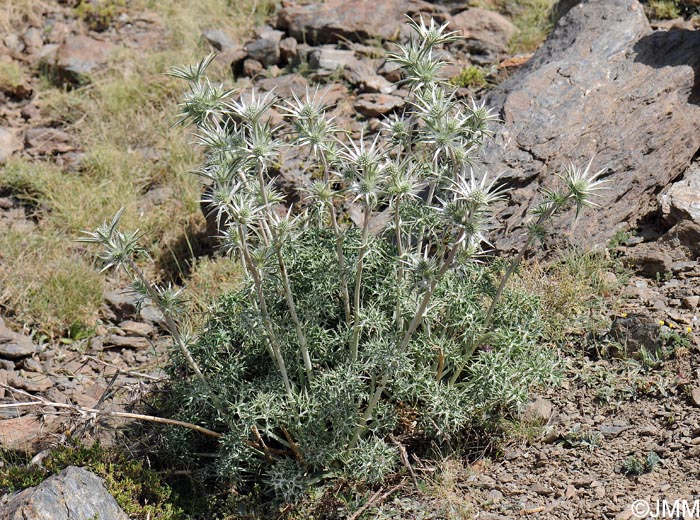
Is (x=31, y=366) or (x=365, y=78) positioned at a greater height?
(x=365, y=78)

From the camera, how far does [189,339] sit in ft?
13.9

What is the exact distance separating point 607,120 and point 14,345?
4158 mm

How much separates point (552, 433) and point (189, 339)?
1.90m

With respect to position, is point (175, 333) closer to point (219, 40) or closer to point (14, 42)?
point (219, 40)

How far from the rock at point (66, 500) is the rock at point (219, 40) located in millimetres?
5363

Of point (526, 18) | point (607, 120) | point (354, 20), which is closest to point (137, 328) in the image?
point (607, 120)

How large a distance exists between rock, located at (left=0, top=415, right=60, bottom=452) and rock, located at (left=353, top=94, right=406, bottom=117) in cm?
355

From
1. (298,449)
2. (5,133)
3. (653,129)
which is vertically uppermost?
(653,129)

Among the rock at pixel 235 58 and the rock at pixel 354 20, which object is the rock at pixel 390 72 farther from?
the rock at pixel 235 58

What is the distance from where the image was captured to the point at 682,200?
5.27 m

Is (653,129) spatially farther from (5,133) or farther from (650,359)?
(5,133)

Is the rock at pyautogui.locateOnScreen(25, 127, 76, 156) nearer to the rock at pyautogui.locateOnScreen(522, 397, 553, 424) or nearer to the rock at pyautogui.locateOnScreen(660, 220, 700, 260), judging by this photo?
the rock at pyautogui.locateOnScreen(522, 397, 553, 424)

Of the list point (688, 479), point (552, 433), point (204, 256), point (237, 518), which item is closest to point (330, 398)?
point (237, 518)

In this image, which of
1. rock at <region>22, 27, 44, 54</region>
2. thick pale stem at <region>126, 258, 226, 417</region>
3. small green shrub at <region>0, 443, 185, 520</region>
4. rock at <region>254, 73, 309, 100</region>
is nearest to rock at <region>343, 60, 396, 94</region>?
rock at <region>254, 73, 309, 100</region>
